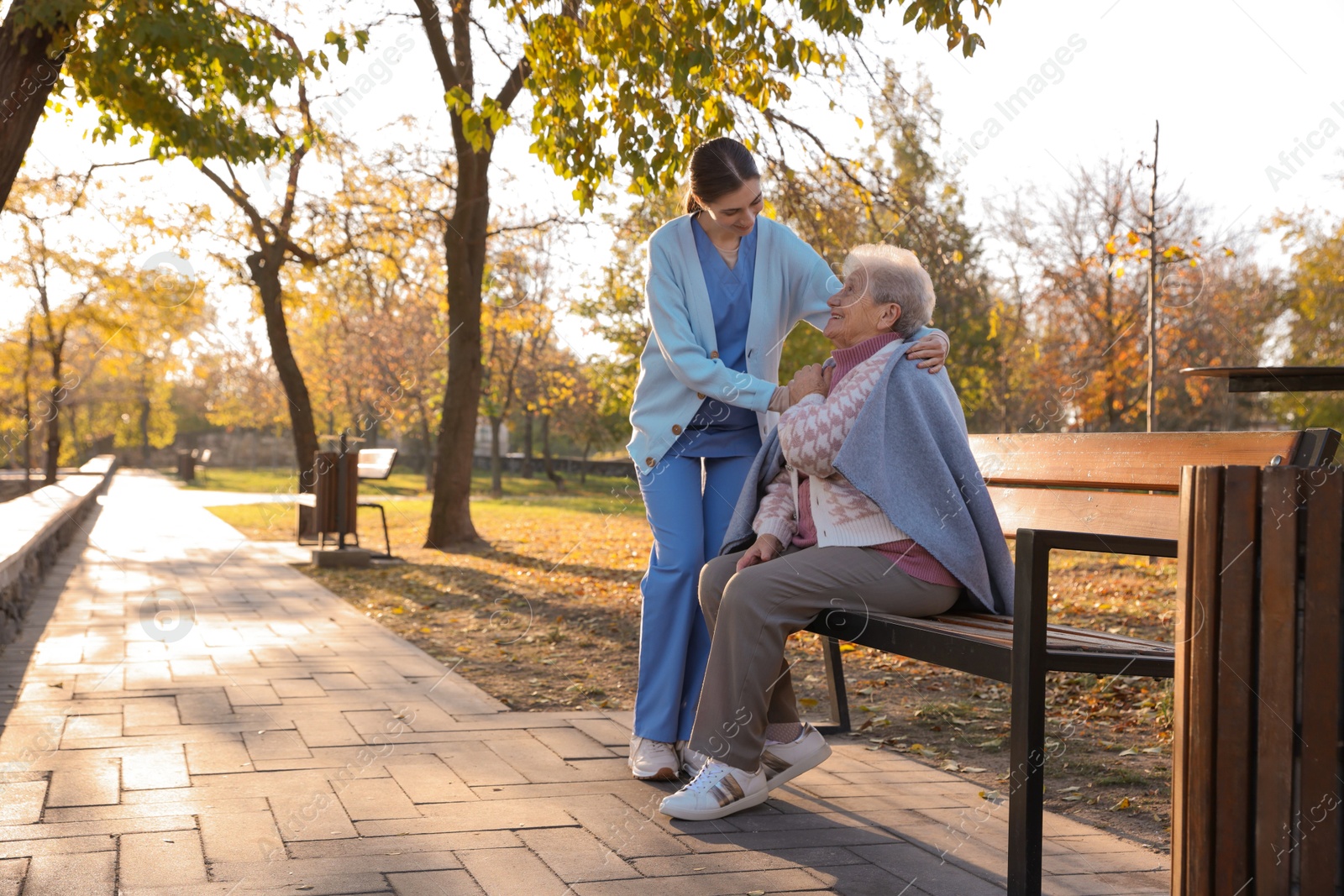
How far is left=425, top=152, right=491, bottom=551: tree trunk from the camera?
12.6 metres

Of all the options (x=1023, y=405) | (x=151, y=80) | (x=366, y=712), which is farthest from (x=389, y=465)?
(x=1023, y=405)

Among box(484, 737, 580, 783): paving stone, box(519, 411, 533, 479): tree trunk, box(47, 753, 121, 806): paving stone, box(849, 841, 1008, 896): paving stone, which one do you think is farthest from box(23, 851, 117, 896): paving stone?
box(519, 411, 533, 479): tree trunk

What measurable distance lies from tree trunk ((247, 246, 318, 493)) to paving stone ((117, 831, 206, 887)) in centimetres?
1232

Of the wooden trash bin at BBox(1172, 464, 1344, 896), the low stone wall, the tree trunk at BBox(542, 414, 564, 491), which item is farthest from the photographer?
the tree trunk at BBox(542, 414, 564, 491)

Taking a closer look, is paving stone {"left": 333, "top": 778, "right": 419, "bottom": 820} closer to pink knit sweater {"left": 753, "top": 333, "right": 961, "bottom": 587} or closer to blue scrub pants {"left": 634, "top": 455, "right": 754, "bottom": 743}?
blue scrub pants {"left": 634, "top": 455, "right": 754, "bottom": 743}

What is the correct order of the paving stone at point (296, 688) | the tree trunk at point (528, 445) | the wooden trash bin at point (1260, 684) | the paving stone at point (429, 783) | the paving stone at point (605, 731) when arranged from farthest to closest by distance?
the tree trunk at point (528, 445) < the paving stone at point (296, 688) < the paving stone at point (605, 731) < the paving stone at point (429, 783) < the wooden trash bin at point (1260, 684)

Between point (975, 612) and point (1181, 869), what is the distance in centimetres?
112

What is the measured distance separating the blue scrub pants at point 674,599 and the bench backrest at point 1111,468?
32.8 inches

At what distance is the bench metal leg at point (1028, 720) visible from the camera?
7.39 feet

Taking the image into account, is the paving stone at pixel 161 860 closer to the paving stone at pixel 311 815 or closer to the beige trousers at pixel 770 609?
the paving stone at pixel 311 815

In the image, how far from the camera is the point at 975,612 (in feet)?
9.87

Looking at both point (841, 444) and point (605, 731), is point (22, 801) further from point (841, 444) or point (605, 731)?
point (841, 444)

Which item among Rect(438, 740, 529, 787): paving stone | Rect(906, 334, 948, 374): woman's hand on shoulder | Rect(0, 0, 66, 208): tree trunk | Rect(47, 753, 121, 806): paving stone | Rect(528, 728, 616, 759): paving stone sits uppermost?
Rect(0, 0, 66, 208): tree trunk

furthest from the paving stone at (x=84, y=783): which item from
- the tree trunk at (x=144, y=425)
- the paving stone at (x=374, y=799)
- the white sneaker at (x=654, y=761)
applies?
the tree trunk at (x=144, y=425)
